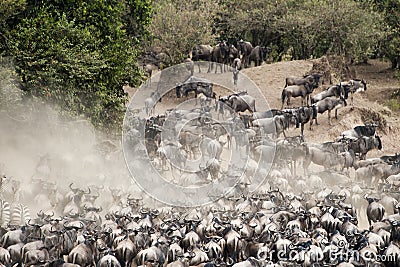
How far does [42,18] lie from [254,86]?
12743 mm

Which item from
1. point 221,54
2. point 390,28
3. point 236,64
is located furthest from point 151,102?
point 390,28

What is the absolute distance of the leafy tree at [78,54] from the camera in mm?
20375

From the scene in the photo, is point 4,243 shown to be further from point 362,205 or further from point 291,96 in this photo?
point 291,96

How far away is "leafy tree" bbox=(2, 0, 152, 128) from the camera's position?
66.8 ft

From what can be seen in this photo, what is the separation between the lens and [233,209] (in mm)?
16422

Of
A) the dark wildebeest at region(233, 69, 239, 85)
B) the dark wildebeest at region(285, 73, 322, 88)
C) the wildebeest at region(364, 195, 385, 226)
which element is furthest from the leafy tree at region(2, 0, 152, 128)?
the wildebeest at region(364, 195, 385, 226)

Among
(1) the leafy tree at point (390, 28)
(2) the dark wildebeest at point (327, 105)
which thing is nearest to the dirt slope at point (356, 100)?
(2) the dark wildebeest at point (327, 105)

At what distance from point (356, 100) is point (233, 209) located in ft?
53.2

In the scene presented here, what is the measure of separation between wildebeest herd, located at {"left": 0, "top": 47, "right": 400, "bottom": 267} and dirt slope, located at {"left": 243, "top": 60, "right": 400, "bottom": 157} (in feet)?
2.44

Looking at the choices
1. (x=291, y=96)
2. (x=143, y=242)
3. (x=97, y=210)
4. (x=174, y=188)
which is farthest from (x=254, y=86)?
(x=143, y=242)

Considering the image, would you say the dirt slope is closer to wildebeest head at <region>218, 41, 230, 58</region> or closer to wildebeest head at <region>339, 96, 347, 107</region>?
wildebeest head at <region>339, 96, 347, 107</region>

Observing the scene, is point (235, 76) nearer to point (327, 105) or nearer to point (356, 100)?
point (356, 100)

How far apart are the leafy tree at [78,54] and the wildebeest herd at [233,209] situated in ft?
5.66

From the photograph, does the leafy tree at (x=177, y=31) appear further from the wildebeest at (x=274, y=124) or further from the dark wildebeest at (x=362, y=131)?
the dark wildebeest at (x=362, y=131)
